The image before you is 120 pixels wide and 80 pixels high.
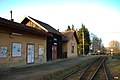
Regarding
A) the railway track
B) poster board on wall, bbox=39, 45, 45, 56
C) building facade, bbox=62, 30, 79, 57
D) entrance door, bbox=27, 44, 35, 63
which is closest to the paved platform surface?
the railway track

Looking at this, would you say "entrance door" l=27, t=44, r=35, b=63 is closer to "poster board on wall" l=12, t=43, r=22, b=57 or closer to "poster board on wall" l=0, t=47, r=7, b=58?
"poster board on wall" l=12, t=43, r=22, b=57

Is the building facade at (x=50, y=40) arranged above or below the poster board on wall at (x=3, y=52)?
above

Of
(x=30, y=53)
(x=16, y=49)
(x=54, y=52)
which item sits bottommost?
(x=30, y=53)

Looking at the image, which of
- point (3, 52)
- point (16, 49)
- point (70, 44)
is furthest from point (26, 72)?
point (70, 44)

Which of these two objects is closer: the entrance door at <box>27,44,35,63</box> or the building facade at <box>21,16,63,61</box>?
the entrance door at <box>27,44,35,63</box>

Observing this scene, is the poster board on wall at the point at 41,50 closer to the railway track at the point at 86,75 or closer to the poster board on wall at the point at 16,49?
Answer: the poster board on wall at the point at 16,49

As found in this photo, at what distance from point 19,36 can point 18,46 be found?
3.27ft

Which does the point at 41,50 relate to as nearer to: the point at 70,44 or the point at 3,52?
the point at 3,52

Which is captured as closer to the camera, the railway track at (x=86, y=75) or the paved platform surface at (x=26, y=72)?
the paved platform surface at (x=26, y=72)

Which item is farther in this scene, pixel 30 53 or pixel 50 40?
pixel 50 40

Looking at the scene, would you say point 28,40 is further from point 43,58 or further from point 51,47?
point 51,47

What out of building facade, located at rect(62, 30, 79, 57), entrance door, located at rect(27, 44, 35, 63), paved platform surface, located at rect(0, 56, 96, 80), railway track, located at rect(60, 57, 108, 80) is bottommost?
railway track, located at rect(60, 57, 108, 80)

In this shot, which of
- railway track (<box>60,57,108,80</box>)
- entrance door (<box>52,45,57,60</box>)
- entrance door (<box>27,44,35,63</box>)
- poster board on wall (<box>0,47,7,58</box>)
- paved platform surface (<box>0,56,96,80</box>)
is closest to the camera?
Result: paved platform surface (<box>0,56,96,80</box>)

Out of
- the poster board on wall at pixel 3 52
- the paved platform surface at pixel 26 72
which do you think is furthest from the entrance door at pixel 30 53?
the poster board on wall at pixel 3 52
